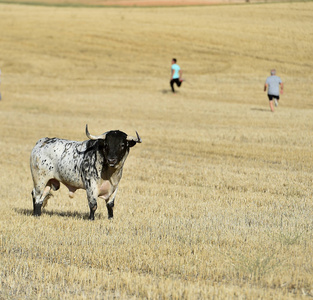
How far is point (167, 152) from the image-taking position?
695 inches

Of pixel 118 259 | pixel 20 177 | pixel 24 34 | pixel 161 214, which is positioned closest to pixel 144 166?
pixel 20 177

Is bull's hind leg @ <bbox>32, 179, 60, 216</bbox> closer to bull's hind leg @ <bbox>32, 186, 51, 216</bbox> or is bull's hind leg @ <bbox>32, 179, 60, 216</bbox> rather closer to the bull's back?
bull's hind leg @ <bbox>32, 186, 51, 216</bbox>

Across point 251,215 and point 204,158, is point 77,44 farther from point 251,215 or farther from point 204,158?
point 251,215

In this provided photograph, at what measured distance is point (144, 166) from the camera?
1534 centimetres

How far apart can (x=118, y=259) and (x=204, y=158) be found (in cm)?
989

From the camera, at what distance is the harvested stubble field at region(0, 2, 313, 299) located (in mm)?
6293

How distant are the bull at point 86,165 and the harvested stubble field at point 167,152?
479 mm

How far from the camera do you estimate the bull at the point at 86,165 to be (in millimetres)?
8734

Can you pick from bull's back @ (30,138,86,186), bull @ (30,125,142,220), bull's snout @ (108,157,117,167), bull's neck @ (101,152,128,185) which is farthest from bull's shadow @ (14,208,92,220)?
bull's snout @ (108,157,117,167)

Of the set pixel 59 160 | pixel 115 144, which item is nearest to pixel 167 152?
pixel 59 160

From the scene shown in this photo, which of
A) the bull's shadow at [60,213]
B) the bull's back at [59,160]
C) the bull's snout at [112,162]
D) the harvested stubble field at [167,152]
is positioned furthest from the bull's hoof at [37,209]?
the bull's snout at [112,162]

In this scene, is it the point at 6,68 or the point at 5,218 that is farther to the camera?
the point at 6,68

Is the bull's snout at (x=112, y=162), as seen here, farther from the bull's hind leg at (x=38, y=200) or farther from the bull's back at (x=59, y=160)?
the bull's hind leg at (x=38, y=200)

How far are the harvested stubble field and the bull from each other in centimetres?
48
